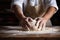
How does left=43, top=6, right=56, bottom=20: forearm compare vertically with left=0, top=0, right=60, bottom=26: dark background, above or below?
above

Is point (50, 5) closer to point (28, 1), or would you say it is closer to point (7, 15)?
point (28, 1)

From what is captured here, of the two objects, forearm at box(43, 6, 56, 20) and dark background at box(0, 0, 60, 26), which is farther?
dark background at box(0, 0, 60, 26)

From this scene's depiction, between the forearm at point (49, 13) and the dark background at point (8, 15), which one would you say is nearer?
the forearm at point (49, 13)

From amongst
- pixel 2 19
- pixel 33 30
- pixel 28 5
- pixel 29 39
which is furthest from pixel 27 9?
pixel 2 19

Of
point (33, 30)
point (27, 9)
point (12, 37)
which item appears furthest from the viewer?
point (27, 9)

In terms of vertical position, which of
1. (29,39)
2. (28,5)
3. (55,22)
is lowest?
(55,22)

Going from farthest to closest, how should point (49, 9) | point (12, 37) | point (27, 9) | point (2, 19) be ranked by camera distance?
1. point (2, 19)
2. point (27, 9)
3. point (49, 9)
4. point (12, 37)

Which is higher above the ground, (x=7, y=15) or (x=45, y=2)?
(x=45, y=2)

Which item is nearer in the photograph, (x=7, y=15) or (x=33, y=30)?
(x=33, y=30)

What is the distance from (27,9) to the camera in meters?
1.30

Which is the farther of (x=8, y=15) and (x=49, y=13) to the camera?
(x=8, y=15)

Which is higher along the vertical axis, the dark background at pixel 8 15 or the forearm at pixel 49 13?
the forearm at pixel 49 13

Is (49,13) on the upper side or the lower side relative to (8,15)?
upper

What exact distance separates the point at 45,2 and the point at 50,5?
0.23ft
